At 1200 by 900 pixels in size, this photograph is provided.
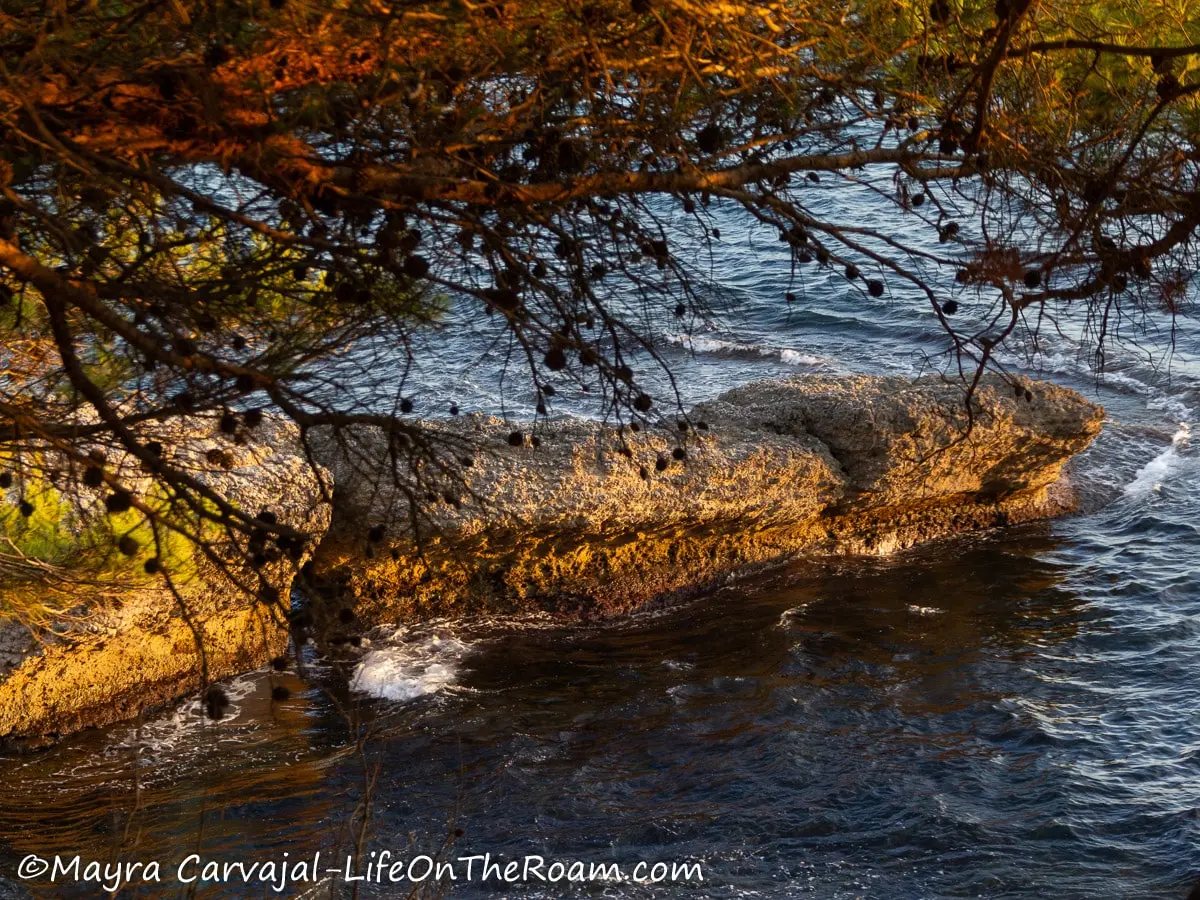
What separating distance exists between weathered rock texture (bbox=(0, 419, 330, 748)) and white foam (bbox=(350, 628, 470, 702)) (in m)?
0.67

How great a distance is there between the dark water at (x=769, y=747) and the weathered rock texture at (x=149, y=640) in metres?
0.19

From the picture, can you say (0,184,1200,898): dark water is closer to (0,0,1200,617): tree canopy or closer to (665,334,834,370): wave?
(0,0,1200,617): tree canopy

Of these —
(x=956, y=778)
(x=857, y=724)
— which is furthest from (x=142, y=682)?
(x=956, y=778)

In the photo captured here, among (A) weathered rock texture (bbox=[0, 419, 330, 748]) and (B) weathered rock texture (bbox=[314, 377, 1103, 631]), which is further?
(B) weathered rock texture (bbox=[314, 377, 1103, 631])

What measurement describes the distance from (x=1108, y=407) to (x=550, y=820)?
27.6 feet

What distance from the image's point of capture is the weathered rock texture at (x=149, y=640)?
7.30 meters

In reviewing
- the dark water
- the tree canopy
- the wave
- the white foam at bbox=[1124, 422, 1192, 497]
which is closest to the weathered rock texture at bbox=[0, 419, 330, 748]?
the dark water

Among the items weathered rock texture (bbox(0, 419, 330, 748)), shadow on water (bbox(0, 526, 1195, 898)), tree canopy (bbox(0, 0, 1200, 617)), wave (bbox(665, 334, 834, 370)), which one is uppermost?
tree canopy (bbox(0, 0, 1200, 617))

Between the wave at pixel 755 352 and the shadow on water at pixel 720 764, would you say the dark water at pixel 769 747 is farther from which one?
the wave at pixel 755 352

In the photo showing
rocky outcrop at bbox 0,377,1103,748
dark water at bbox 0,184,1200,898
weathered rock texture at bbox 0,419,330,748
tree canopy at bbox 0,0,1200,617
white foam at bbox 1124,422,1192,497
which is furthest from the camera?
white foam at bbox 1124,422,1192,497

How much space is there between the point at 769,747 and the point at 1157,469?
580 centimetres

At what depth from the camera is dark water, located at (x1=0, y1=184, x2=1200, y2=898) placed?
6426 mm

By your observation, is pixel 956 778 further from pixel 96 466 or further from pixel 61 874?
pixel 96 466

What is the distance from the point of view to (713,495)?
9.12 metres
